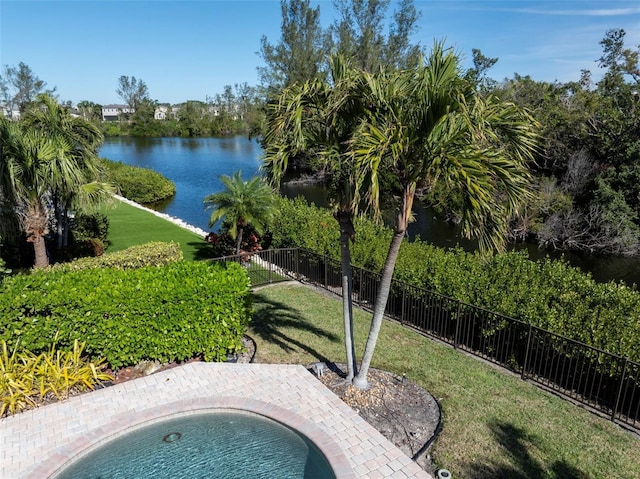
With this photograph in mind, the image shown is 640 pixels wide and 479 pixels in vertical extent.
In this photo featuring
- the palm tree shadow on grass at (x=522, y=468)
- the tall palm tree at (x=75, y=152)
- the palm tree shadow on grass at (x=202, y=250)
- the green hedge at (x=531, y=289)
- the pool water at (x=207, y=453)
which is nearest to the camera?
the palm tree shadow on grass at (x=522, y=468)

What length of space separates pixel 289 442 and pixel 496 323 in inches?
174

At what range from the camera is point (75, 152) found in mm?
10453

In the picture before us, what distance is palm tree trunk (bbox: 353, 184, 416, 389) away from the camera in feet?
18.6

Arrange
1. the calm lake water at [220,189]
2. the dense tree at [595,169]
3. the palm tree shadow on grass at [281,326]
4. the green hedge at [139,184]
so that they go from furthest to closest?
the green hedge at [139,184], the dense tree at [595,169], the calm lake water at [220,189], the palm tree shadow on grass at [281,326]

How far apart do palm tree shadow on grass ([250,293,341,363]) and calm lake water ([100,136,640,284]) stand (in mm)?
3541

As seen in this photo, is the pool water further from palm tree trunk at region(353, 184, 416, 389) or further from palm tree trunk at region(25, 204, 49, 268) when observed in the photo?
palm tree trunk at region(25, 204, 49, 268)

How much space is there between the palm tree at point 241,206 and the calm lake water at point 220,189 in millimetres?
2302

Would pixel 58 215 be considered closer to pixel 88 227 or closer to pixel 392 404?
pixel 88 227

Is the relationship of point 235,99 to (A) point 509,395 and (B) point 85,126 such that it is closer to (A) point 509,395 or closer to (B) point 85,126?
(B) point 85,126

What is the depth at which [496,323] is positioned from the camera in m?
7.93

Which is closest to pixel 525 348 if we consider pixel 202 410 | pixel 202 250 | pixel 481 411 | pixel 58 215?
pixel 481 411

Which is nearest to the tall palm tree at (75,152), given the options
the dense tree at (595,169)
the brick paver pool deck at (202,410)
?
the brick paver pool deck at (202,410)

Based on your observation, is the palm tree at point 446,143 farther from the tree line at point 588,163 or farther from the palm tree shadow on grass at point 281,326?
the tree line at point 588,163

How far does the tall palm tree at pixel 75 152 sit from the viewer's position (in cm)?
945
